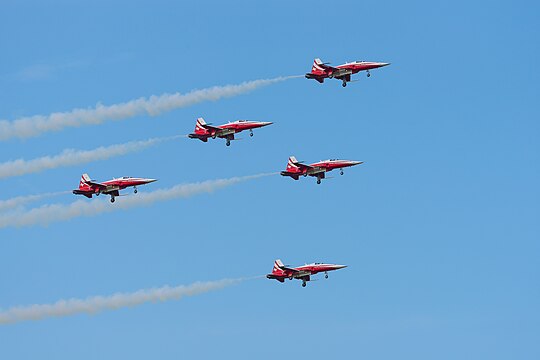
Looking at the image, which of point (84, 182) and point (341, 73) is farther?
point (341, 73)

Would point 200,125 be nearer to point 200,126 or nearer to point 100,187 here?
point 200,126

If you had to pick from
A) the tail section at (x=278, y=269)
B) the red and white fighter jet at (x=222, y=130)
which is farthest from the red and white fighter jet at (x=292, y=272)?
the red and white fighter jet at (x=222, y=130)

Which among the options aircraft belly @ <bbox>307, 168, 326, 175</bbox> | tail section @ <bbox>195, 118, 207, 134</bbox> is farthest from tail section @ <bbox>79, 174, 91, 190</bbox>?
aircraft belly @ <bbox>307, 168, 326, 175</bbox>

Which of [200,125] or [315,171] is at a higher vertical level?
[200,125]

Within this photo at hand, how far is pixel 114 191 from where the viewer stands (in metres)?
136

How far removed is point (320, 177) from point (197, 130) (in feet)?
53.5

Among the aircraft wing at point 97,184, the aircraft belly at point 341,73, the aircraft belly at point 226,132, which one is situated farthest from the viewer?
the aircraft belly at point 341,73

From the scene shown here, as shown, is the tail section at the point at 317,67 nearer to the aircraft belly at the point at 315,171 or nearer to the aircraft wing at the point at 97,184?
the aircraft belly at the point at 315,171

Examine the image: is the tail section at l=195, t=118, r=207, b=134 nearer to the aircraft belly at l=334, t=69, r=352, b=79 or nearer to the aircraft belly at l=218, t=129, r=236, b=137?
the aircraft belly at l=218, t=129, r=236, b=137

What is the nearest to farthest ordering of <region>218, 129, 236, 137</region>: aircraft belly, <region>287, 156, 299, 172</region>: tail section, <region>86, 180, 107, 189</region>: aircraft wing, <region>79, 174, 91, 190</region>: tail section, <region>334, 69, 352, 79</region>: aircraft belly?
<region>86, 180, 107, 189</region>: aircraft wing
<region>79, 174, 91, 190</region>: tail section
<region>218, 129, 236, 137</region>: aircraft belly
<region>287, 156, 299, 172</region>: tail section
<region>334, 69, 352, 79</region>: aircraft belly

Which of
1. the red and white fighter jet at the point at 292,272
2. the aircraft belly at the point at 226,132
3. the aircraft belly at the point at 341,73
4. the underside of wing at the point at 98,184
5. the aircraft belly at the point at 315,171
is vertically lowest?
the red and white fighter jet at the point at 292,272

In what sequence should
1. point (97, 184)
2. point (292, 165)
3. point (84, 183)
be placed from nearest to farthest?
1. point (97, 184)
2. point (84, 183)
3. point (292, 165)

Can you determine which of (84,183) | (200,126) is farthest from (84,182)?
(200,126)

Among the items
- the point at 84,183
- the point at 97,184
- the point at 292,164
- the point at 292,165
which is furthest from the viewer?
the point at 292,165
